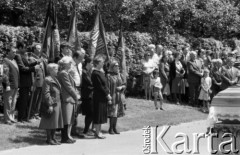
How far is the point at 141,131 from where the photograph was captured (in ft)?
46.9

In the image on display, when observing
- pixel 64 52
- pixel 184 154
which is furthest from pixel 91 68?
pixel 184 154

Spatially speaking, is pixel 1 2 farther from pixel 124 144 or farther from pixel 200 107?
pixel 124 144

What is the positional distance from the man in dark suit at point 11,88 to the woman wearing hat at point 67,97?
1.92 metres

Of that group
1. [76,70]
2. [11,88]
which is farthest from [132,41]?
[11,88]

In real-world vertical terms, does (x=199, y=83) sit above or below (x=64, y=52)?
below

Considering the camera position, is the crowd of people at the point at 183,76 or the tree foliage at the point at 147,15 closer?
the crowd of people at the point at 183,76

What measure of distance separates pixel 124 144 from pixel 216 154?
4189mm

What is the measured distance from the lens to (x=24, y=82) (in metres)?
13.9

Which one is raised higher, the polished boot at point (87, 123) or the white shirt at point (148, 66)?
the white shirt at point (148, 66)

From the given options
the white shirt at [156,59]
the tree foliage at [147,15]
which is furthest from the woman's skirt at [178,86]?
the tree foliage at [147,15]

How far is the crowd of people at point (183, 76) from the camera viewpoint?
19.2 m

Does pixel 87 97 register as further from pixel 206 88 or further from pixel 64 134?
pixel 206 88

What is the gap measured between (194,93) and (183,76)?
75 centimetres

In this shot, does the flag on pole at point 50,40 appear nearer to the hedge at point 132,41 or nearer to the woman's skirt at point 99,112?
the hedge at point 132,41
